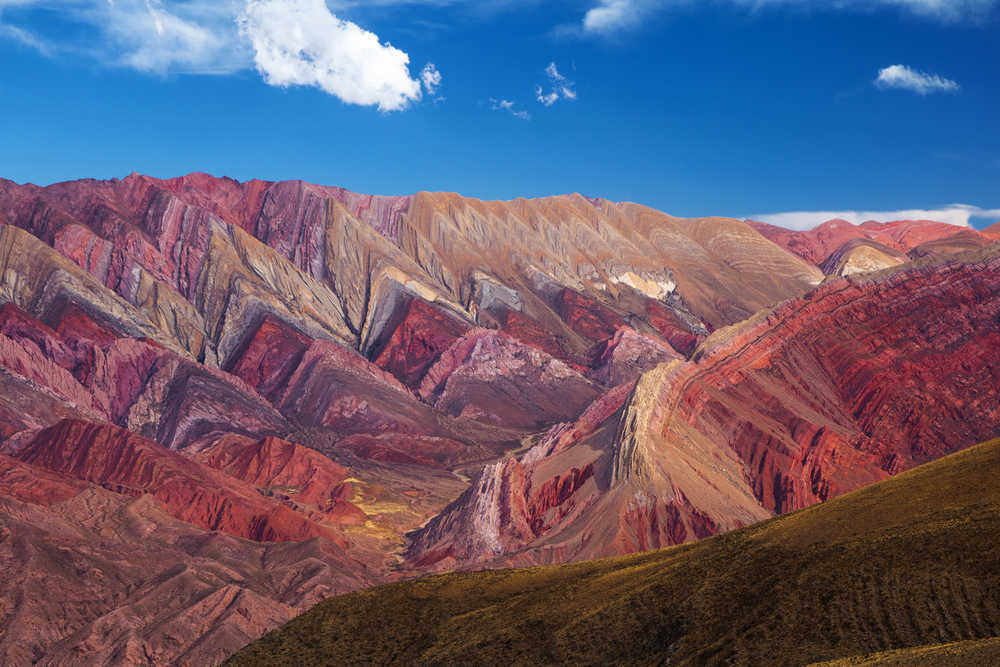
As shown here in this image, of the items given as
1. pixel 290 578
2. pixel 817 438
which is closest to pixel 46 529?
pixel 290 578

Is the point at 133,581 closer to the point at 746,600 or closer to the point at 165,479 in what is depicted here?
the point at 165,479

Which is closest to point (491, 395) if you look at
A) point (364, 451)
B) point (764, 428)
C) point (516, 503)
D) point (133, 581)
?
point (364, 451)

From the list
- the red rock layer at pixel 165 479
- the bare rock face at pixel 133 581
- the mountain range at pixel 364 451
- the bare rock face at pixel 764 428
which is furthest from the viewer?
the red rock layer at pixel 165 479

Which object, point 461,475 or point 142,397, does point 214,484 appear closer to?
point 461,475

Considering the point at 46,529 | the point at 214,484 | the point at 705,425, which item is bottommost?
the point at 46,529

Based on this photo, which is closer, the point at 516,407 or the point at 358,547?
the point at 358,547

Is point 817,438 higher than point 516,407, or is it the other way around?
point 516,407

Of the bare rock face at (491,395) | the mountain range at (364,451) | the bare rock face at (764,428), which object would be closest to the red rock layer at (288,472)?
the mountain range at (364,451)

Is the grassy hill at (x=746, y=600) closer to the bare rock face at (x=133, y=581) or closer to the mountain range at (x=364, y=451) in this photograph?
the mountain range at (x=364, y=451)
